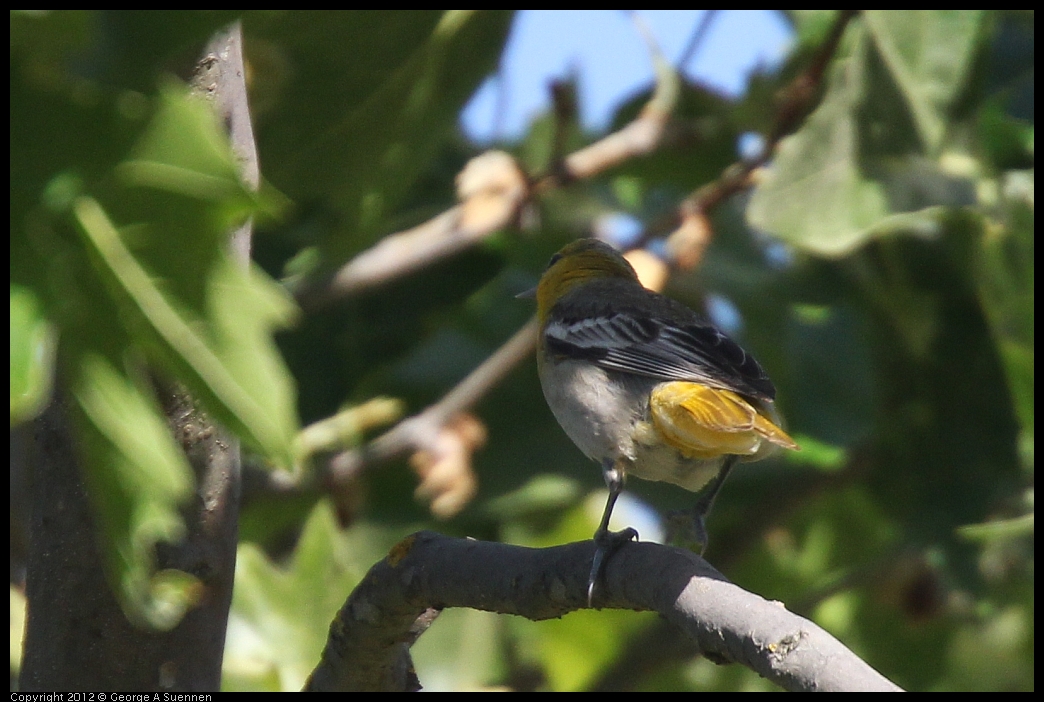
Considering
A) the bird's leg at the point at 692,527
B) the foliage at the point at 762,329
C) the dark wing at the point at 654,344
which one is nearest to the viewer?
the bird's leg at the point at 692,527

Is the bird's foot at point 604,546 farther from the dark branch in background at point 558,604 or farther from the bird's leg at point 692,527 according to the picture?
the bird's leg at point 692,527

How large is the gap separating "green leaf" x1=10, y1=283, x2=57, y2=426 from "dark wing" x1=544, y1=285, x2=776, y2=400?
224 cm

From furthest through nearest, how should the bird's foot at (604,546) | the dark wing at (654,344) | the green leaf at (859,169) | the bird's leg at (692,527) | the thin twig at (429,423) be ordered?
the thin twig at (429,423)
the green leaf at (859,169)
the dark wing at (654,344)
the bird's leg at (692,527)
the bird's foot at (604,546)

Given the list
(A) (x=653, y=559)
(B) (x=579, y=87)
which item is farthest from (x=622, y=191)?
(A) (x=653, y=559)

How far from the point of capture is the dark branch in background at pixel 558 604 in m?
1.53

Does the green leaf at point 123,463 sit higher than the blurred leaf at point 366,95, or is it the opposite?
the blurred leaf at point 366,95

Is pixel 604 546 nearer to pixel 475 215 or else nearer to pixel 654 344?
pixel 654 344

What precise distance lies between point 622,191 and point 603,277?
5.44 feet

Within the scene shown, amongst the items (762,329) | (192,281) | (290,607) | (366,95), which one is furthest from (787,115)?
(192,281)

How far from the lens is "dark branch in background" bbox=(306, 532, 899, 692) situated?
1534 millimetres

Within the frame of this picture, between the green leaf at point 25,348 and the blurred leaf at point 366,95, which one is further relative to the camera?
the blurred leaf at point 366,95

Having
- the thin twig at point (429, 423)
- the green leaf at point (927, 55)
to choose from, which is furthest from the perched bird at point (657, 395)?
the green leaf at point (927, 55)

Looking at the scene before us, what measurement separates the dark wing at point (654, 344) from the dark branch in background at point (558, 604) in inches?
41.4

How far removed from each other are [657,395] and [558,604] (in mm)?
1151
